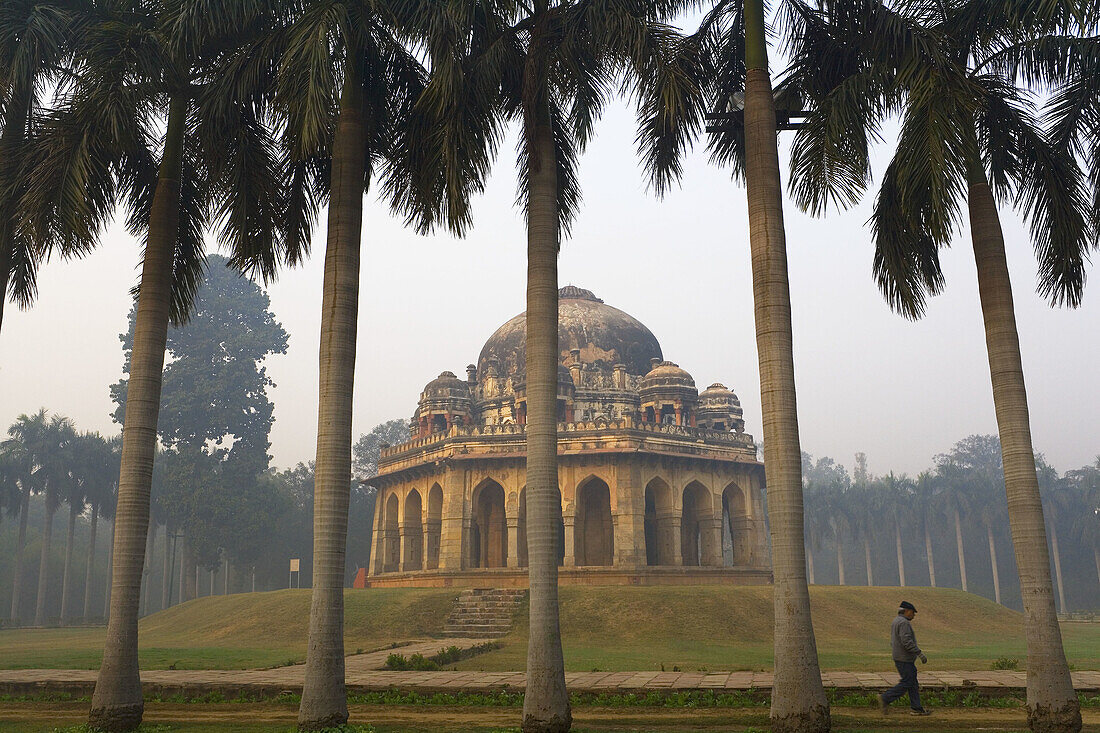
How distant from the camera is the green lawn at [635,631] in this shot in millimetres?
18000

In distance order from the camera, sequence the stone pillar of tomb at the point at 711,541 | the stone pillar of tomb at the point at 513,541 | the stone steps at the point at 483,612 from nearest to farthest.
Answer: the stone steps at the point at 483,612 < the stone pillar of tomb at the point at 513,541 < the stone pillar of tomb at the point at 711,541

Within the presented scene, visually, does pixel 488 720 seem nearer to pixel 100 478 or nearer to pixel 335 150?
pixel 335 150

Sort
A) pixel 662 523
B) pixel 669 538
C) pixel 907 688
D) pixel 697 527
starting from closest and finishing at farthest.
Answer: pixel 907 688 < pixel 669 538 < pixel 662 523 < pixel 697 527

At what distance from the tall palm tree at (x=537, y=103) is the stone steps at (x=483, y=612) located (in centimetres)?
1465

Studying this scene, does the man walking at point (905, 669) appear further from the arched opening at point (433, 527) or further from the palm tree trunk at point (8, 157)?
the arched opening at point (433, 527)

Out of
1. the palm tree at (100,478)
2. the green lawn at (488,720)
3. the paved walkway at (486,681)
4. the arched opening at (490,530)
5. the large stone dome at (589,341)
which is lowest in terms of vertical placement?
the green lawn at (488,720)

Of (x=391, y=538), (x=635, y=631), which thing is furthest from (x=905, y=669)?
(x=391, y=538)

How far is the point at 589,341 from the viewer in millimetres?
40906

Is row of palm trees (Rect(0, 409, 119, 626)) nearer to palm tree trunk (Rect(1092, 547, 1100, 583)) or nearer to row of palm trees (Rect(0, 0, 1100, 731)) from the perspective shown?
row of palm trees (Rect(0, 0, 1100, 731))

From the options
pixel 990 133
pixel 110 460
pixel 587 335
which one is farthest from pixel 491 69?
pixel 110 460

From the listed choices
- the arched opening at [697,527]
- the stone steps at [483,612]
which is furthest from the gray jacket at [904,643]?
the arched opening at [697,527]

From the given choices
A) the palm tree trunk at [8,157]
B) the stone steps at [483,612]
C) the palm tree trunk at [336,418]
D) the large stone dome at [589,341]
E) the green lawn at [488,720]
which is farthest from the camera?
the large stone dome at [589,341]

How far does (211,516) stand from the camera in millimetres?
47469

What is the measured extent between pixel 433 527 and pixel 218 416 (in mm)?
21041
